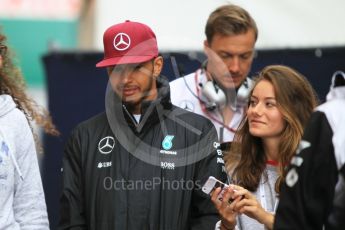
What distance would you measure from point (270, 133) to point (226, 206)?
0.59 meters

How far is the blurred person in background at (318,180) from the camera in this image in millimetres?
2568

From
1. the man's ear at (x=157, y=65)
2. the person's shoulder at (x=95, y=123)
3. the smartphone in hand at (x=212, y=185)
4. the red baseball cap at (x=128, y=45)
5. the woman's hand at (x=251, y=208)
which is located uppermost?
the red baseball cap at (x=128, y=45)

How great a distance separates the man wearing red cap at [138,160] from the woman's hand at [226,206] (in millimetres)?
117

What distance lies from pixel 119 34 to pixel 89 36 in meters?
2.97

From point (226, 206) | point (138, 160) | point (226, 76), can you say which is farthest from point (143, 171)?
point (226, 76)

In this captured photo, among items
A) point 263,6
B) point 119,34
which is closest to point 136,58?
point 119,34

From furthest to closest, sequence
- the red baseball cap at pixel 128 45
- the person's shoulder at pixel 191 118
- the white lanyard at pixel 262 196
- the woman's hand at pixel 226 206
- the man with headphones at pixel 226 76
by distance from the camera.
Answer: the man with headphones at pixel 226 76 < the red baseball cap at pixel 128 45 < the person's shoulder at pixel 191 118 < the white lanyard at pixel 262 196 < the woman's hand at pixel 226 206

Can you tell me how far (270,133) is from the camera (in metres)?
3.76

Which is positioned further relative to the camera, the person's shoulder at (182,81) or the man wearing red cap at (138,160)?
the person's shoulder at (182,81)

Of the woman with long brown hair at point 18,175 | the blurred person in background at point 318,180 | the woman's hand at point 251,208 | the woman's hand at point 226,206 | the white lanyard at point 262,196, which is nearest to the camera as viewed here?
the blurred person in background at point 318,180

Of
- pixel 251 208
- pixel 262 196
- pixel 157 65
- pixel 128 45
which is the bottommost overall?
pixel 262 196

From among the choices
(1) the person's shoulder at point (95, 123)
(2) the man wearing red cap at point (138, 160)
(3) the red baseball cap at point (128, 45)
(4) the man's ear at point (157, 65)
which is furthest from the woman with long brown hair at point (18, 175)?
(4) the man's ear at point (157, 65)

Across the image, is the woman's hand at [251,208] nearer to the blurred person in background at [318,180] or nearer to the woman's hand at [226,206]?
the woman's hand at [226,206]

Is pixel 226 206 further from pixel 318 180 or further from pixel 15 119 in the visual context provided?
pixel 15 119
